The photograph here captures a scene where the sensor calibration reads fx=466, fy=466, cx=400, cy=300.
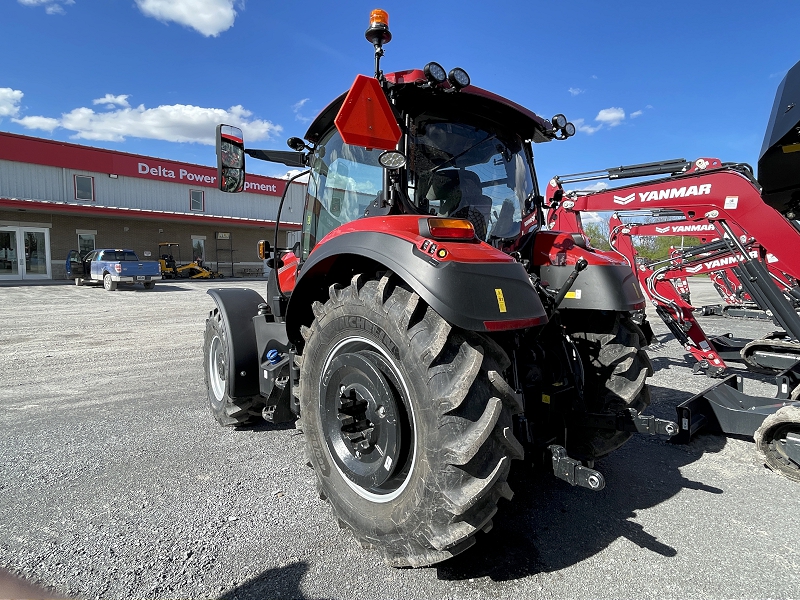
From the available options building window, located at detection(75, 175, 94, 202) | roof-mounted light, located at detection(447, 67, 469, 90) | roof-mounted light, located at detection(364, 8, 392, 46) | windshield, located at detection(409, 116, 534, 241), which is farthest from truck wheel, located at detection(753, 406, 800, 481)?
building window, located at detection(75, 175, 94, 202)

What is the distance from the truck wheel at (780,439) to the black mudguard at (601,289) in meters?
1.46

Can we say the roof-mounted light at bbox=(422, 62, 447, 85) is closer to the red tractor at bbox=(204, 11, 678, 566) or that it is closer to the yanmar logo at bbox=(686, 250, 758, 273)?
the red tractor at bbox=(204, 11, 678, 566)

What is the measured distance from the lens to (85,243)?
25453 millimetres

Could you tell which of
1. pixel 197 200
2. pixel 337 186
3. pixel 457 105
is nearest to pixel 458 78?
pixel 457 105

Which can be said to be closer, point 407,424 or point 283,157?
point 407,424

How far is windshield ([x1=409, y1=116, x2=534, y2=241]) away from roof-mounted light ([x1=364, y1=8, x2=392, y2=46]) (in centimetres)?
45

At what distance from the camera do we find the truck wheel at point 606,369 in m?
2.80

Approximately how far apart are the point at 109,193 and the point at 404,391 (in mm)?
30018

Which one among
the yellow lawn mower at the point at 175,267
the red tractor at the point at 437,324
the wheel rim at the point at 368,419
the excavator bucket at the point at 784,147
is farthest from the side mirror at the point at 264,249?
the yellow lawn mower at the point at 175,267

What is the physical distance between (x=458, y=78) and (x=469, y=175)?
1.95ft

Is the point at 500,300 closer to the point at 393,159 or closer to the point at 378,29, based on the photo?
the point at 393,159

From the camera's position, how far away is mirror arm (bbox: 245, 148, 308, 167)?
13.0 ft

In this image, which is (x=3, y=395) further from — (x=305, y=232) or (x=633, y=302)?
(x=633, y=302)

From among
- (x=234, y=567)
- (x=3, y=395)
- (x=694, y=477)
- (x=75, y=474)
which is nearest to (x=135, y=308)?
(x=3, y=395)
